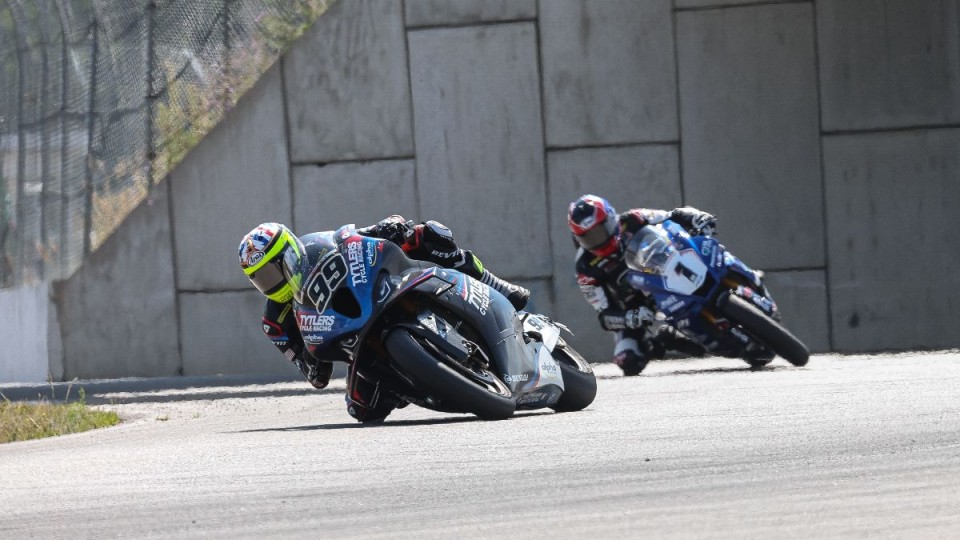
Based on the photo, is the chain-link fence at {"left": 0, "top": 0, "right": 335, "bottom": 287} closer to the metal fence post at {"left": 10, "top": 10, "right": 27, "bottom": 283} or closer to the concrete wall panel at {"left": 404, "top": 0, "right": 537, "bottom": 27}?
the metal fence post at {"left": 10, "top": 10, "right": 27, "bottom": 283}

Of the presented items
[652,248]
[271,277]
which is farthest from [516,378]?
[652,248]

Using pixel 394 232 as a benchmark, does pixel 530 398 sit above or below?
below

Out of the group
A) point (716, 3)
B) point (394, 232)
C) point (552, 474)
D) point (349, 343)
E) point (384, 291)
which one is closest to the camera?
point (552, 474)

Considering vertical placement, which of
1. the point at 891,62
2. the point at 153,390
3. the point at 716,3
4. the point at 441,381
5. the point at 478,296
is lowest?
the point at 153,390

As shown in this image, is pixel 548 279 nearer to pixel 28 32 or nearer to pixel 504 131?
pixel 504 131

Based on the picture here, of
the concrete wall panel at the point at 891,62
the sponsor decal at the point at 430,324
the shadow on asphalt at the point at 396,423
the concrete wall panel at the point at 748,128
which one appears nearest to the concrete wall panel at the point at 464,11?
the concrete wall panel at the point at 748,128

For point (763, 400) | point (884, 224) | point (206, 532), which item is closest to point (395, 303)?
point (763, 400)

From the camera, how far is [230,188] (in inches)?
693

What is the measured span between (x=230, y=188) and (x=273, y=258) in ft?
28.5

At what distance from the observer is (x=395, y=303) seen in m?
8.63

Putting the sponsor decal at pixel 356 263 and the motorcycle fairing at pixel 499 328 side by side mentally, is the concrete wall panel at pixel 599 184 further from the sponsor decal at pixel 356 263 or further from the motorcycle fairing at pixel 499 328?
the sponsor decal at pixel 356 263

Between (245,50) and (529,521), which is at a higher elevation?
(245,50)

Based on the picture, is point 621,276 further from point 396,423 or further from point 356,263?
point 356,263

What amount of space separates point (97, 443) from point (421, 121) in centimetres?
834
